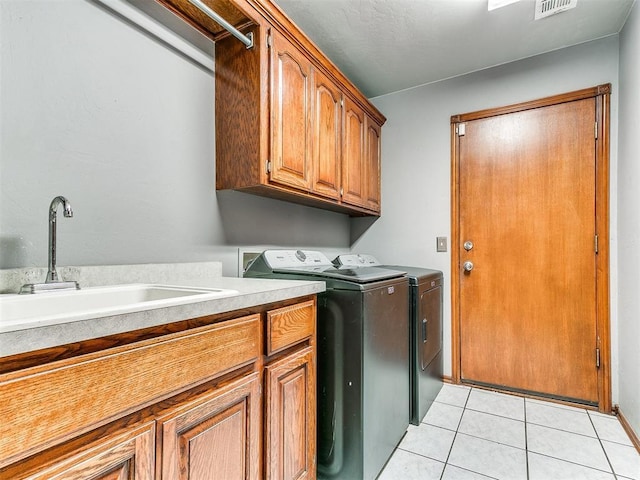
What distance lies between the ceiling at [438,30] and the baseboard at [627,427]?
232 cm

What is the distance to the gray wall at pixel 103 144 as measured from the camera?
1049mm

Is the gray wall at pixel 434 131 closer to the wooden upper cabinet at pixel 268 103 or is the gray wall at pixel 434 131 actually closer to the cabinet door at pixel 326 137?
the cabinet door at pixel 326 137

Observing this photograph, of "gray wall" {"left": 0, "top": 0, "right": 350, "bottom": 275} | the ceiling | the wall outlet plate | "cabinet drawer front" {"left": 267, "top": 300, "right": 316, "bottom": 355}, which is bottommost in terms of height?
"cabinet drawer front" {"left": 267, "top": 300, "right": 316, "bottom": 355}

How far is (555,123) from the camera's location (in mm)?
2270

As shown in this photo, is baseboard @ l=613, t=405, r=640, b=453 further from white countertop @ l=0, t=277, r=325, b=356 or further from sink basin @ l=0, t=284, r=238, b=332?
sink basin @ l=0, t=284, r=238, b=332

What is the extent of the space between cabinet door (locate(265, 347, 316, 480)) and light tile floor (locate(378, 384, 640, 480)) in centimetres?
49

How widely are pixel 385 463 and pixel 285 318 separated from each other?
98cm

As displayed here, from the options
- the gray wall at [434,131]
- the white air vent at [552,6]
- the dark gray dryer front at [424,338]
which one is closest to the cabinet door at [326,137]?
the dark gray dryer front at [424,338]

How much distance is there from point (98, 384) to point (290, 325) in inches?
25.1

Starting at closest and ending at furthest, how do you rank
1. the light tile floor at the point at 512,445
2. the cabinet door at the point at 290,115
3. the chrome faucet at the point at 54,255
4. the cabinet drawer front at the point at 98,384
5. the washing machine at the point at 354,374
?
the cabinet drawer front at the point at 98,384 → the chrome faucet at the point at 54,255 → the washing machine at the point at 354,374 → the light tile floor at the point at 512,445 → the cabinet door at the point at 290,115

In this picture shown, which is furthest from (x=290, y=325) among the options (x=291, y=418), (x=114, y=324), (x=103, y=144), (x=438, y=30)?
(x=438, y=30)

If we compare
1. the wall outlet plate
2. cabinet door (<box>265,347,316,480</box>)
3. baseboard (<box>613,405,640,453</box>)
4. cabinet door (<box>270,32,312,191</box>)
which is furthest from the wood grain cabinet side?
baseboard (<box>613,405,640,453</box>)

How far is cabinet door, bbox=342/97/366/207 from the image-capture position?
228cm

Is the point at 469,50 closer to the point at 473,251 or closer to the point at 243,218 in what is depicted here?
the point at 473,251
